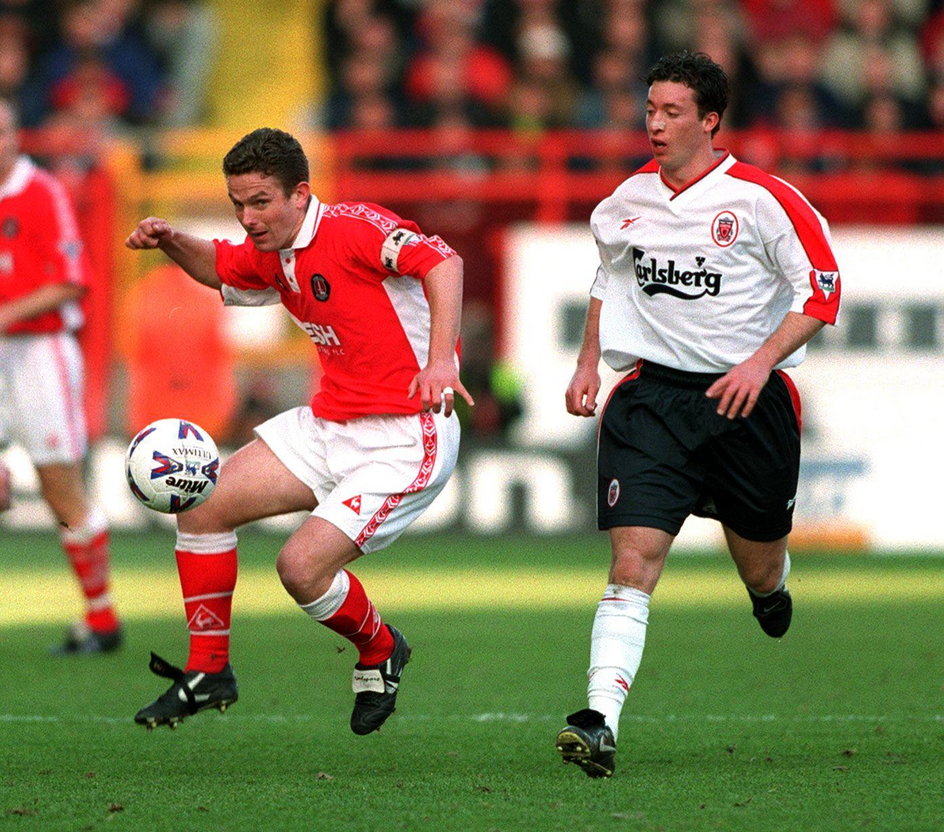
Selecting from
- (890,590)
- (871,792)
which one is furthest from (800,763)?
(890,590)

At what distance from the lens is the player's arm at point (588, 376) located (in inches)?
233

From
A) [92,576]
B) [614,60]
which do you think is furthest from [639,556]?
[614,60]

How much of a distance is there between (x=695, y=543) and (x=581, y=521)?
3.14ft

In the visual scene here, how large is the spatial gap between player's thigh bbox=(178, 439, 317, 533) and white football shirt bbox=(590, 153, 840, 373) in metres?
1.17

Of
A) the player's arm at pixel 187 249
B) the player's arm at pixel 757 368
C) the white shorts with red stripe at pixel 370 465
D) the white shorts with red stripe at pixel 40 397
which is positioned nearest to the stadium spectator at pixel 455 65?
the white shorts with red stripe at pixel 40 397

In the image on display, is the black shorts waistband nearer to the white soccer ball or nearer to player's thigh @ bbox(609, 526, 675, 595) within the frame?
player's thigh @ bbox(609, 526, 675, 595)

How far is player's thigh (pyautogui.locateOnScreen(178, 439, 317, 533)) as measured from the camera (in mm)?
6051

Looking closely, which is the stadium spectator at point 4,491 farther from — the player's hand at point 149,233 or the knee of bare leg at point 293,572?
the knee of bare leg at point 293,572

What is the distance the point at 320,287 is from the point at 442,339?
0.58 m

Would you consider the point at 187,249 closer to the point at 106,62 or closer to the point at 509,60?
the point at 106,62

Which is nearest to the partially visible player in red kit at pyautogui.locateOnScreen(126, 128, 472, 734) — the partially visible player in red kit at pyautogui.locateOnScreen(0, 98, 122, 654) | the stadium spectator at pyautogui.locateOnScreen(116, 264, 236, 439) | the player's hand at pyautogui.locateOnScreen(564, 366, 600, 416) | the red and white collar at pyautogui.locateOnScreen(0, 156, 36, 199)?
the player's hand at pyautogui.locateOnScreen(564, 366, 600, 416)

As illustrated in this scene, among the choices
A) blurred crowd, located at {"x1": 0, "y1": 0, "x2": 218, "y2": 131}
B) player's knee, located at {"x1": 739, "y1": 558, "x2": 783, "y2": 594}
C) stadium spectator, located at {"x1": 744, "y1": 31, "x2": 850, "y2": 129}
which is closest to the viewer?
player's knee, located at {"x1": 739, "y1": 558, "x2": 783, "y2": 594}

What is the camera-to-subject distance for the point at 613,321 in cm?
609

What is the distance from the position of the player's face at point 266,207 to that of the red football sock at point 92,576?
3.17 meters
